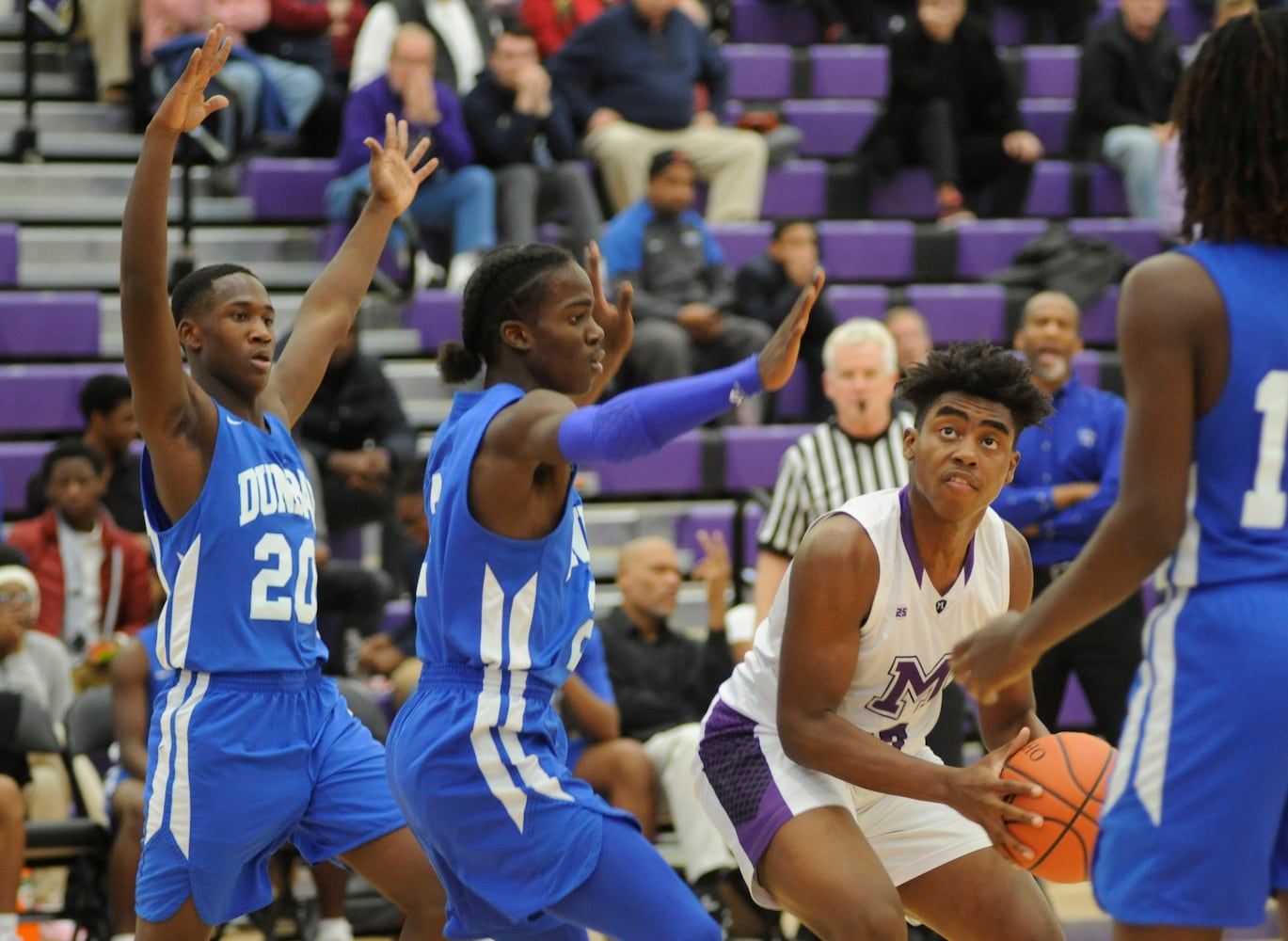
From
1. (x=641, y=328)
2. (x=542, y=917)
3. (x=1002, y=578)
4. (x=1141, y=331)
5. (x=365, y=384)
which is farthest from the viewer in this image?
(x=641, y=328)

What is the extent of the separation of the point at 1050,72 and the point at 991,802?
9004 millimetres

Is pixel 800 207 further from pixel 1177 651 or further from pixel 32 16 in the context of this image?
pixel 1177 651

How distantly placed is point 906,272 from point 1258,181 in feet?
23.9

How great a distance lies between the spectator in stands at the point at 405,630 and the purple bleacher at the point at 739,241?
2.85m

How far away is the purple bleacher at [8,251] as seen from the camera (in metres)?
8.54

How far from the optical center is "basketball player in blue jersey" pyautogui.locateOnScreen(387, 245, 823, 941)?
3520 millimetres

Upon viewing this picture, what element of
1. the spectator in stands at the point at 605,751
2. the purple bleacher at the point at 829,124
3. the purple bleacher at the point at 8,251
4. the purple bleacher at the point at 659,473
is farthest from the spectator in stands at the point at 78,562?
the purple bleacher at the point at 829,124

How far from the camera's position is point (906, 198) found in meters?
10.6

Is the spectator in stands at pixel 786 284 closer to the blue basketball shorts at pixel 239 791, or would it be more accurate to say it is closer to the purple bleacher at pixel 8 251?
the purple bleacher at pixel 8 251

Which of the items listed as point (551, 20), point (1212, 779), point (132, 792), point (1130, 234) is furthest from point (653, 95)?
point (1212, 779)

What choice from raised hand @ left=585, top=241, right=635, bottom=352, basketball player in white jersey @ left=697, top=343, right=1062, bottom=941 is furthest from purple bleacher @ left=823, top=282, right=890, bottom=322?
basketball player in white jersey @ left=697, top=343, right=1062, bottom=941

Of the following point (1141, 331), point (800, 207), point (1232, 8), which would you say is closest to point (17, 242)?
point (800, 207)

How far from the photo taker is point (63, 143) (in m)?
9.49

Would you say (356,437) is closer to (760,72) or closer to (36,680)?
(36,680)
